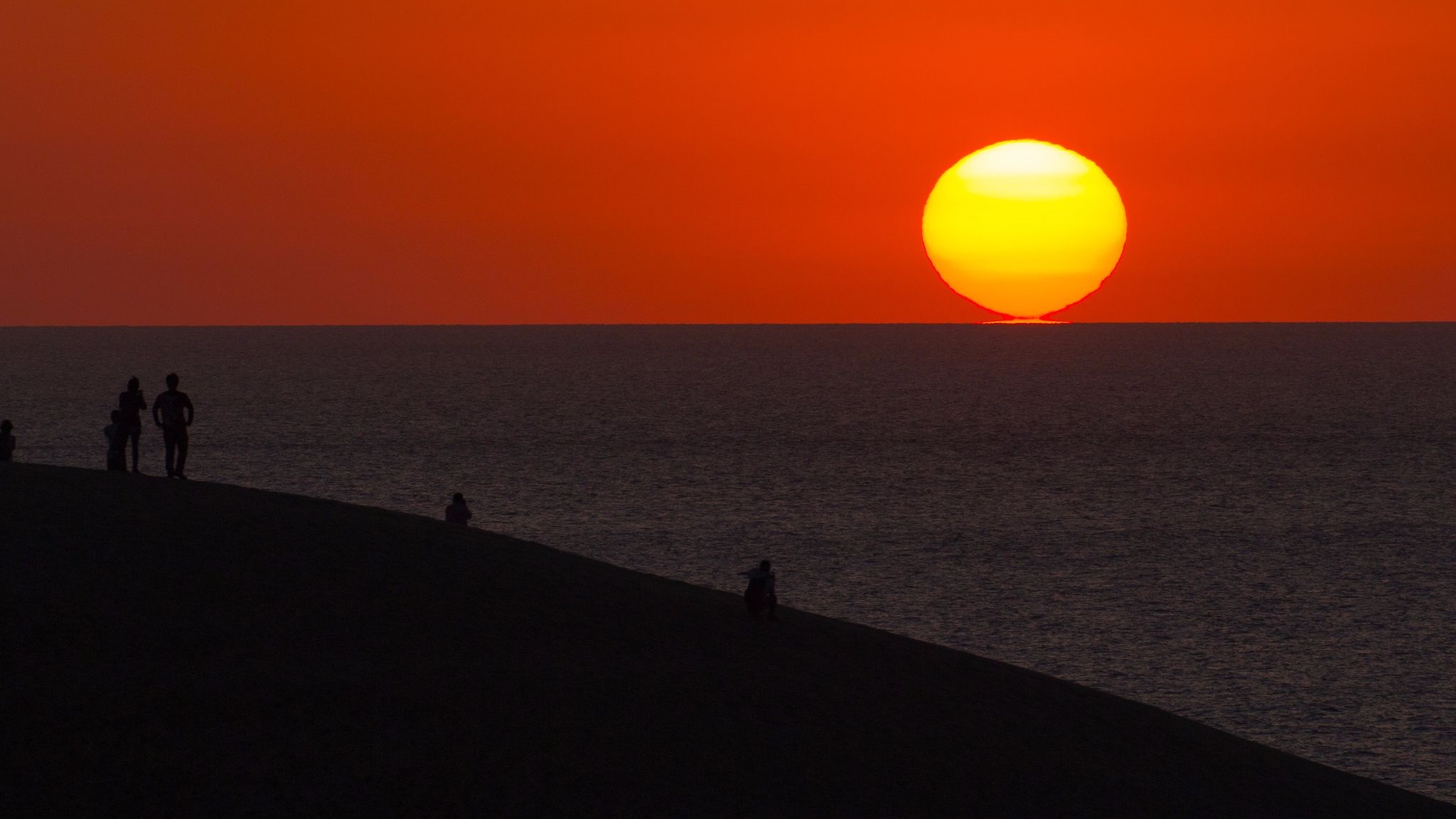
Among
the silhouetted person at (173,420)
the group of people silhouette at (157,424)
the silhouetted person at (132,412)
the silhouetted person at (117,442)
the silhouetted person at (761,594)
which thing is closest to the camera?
the silhouetted person at (761,594)

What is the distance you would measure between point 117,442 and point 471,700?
45.0 feet

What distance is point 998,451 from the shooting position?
127 meters

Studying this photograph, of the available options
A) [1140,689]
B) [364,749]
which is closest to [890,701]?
[364,749]

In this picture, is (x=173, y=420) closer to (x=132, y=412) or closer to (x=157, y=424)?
(x=157, y=424)

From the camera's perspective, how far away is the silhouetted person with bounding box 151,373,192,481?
1099 inches

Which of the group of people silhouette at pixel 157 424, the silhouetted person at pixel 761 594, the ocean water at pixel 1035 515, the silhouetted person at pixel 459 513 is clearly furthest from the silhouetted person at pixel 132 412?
the ocean water at pixel 1035 515

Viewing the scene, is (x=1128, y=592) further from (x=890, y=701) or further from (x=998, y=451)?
(x=998, y=451)

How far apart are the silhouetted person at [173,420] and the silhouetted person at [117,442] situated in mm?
781

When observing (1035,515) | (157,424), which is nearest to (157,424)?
(157,424)

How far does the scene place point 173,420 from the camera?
28.4 m

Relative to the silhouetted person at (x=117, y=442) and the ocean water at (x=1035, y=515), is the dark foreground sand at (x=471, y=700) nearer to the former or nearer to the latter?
the silhouetted person at (x=117, y=442)

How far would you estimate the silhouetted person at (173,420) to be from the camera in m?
27.9

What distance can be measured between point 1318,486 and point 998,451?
2976 cm

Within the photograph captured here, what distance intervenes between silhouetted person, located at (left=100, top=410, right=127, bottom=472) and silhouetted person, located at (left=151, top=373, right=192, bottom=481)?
30.7 inches
